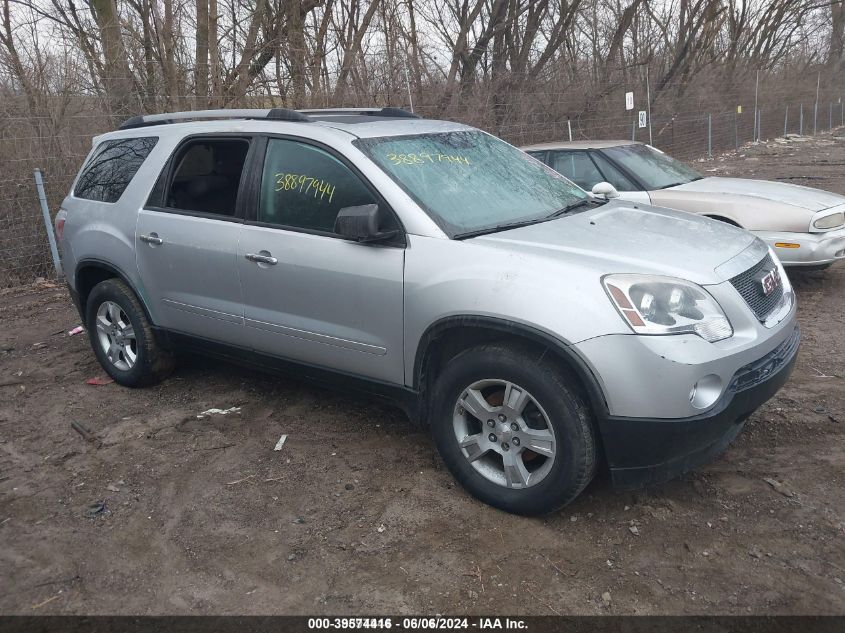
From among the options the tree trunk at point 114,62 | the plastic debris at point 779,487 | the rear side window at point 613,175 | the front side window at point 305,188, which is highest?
the tree trunk at point 114,62

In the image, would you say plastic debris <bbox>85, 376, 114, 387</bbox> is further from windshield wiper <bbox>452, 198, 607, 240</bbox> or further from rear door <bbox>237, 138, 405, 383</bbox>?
windshield wiper <bbox>452, 198, 607, 240</bbox>

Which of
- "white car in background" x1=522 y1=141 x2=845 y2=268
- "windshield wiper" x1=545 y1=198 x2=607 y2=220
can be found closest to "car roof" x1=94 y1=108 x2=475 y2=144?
"windshield wiper" x1=545 y1=198 x2=607 y2=220

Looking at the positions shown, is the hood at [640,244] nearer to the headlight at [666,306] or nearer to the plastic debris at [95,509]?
→ the headlight at [666,306]

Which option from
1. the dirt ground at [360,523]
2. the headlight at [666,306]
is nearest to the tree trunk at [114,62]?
the dirt ground at [360,523]

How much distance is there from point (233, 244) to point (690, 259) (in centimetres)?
247

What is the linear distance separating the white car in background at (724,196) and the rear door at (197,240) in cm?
291

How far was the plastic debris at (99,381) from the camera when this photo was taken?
213 inches

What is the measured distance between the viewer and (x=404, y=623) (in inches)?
108

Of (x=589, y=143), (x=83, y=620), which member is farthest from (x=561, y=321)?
(x=589, y=143)

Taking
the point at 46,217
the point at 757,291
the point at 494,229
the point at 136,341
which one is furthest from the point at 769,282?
the point at 46,217

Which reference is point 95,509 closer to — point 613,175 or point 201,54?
point 613,175

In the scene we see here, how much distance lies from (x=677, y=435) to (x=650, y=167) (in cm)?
526

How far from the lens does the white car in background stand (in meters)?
6.41

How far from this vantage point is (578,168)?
7.68 m
